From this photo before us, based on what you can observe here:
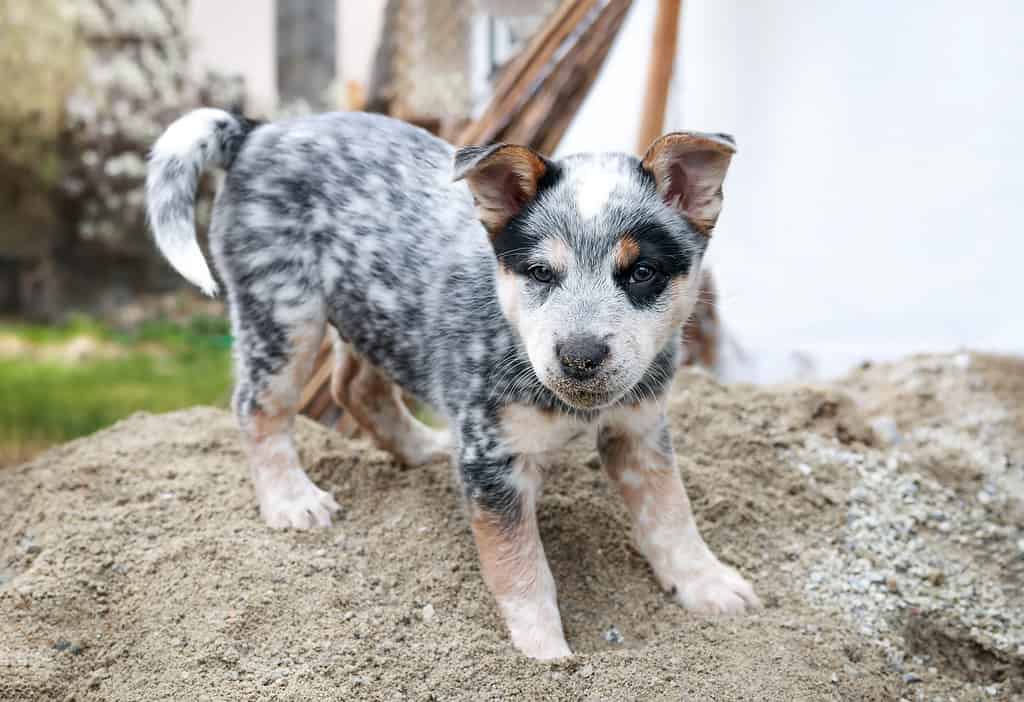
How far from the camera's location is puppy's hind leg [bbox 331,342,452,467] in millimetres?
4090

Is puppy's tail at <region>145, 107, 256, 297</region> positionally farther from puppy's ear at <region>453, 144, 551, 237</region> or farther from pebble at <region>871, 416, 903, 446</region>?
pebble at <region>871, 416, 903, 446</region>

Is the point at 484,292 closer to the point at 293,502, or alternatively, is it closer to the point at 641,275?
the point at 641,275

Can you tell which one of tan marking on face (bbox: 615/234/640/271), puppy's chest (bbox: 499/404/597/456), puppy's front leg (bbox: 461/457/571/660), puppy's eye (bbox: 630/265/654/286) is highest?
tan marking on face (bbox: 615/234/640/271)

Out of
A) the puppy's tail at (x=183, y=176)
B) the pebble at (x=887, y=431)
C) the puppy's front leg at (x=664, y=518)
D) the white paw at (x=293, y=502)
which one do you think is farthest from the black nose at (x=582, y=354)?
the pebble at (x=887, y=431)

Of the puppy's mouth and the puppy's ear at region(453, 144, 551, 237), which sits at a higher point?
the puppy's ear at region(453, 144, 551, 237)

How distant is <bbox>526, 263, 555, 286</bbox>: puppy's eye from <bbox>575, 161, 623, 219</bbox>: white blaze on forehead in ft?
0.59

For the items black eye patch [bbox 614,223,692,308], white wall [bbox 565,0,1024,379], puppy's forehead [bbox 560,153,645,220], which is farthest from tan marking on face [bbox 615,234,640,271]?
white wall [bbox 565,0,1024,379]

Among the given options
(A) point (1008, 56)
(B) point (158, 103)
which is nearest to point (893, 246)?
(A) point (1008, 56)

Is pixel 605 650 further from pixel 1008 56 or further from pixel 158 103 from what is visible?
pixel 158 103

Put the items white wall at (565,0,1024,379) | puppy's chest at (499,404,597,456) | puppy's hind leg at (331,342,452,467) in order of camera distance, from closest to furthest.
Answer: puppy's chest at (499,404,597,456), puppy's hind leg at (331,342,452,467), white wall at (565,0,1024,379)

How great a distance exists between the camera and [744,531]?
3.60 metres

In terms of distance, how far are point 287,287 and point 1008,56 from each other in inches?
142

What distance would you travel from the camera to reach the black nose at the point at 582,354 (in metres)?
2.48

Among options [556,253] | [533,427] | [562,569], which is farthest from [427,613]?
[556,253]
